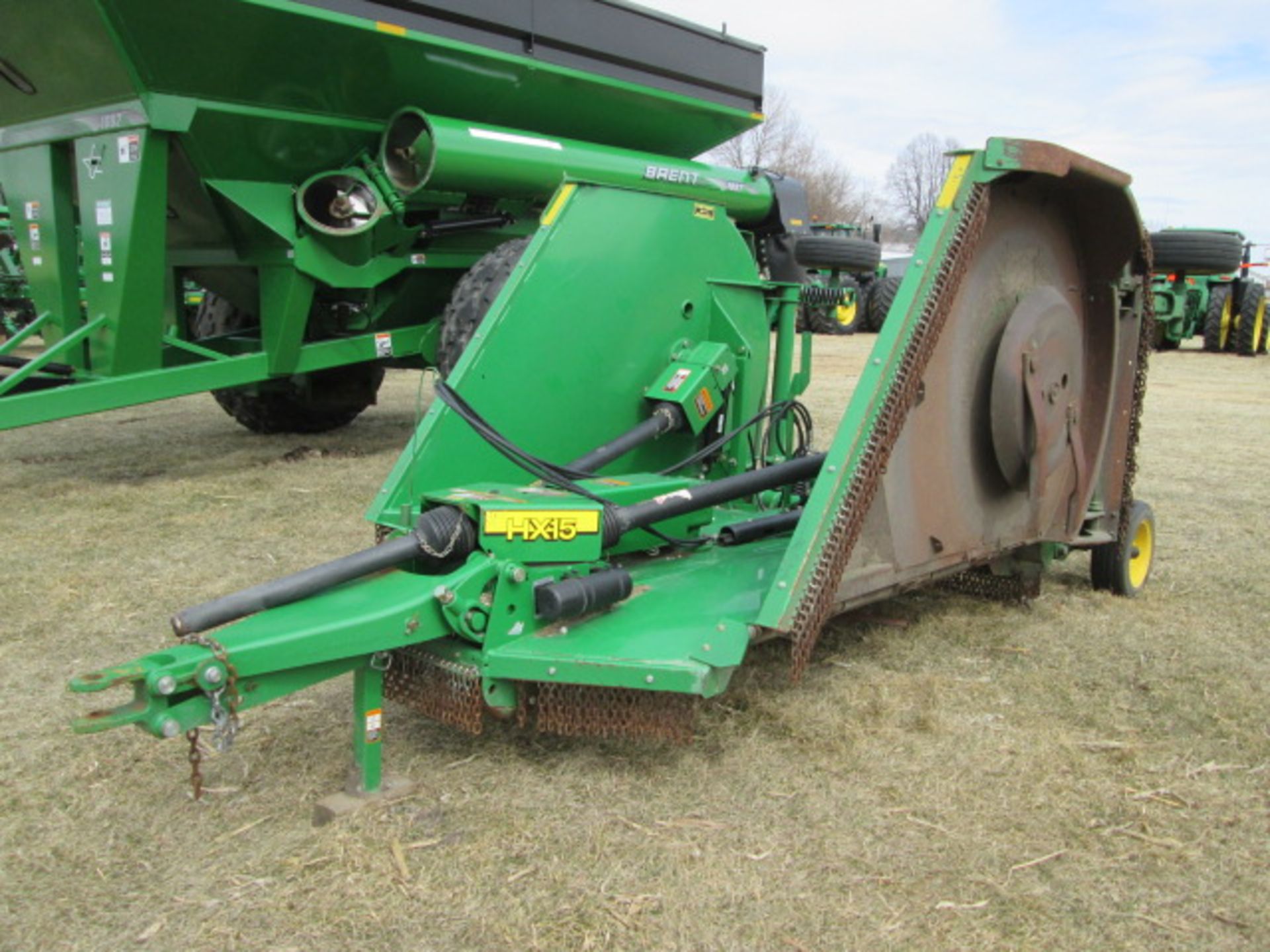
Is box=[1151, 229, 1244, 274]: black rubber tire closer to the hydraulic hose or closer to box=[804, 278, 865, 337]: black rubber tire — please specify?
the hydraulic hose

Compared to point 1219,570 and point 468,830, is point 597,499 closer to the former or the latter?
point 468,830

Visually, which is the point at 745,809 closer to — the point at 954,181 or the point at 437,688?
the point at 437,688

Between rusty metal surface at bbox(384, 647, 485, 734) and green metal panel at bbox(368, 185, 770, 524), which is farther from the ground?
green metal panel at bbox(368, 185, 770, 524)

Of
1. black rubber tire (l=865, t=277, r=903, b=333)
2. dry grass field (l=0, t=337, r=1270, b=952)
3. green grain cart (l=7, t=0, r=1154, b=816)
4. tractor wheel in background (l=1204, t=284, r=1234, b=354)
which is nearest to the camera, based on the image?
dry grass field (l=0, t=337, r=1270, b=952)

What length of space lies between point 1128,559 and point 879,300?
14.4m

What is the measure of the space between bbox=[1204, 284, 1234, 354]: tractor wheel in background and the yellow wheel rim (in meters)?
14.6

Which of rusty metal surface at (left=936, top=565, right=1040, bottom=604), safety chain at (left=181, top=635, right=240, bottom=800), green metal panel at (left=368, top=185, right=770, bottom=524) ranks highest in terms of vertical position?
green metal panel at (left=368, top=185, right=770, bottom=524)

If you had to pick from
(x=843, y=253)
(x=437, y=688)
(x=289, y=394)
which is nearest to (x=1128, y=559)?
(x=843, y=253)

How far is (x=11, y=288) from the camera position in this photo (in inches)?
455

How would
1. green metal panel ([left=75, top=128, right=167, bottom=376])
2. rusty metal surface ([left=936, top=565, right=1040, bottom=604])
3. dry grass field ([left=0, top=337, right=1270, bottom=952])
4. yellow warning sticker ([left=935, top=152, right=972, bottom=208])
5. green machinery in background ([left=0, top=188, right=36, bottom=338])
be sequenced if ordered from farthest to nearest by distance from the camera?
1. green machinery in background ([left=0, top=188, right=36, bottom=338])
2. green metal panel ([left=75, top=128, right=167, bottom=376])
3. rusty metal surface ([left=936, top=565, right=1040, bottom=604])
4. yellow warning sticker ([left=935, top=152, right=972, bottom=208])
5. dry grass field ([left=0, top=337, right=1270, bottom=952])

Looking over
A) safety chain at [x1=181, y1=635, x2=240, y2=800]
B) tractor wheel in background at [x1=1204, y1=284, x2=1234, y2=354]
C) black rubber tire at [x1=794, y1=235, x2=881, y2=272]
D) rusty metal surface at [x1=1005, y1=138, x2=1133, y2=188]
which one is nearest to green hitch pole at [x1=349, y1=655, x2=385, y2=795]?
safety chain at [x1=181, y1=635, x2=240, y2=800]

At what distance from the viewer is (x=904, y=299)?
2.38m

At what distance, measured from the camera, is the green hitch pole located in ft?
6.72

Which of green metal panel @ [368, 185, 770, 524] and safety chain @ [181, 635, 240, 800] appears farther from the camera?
green metal panel @ [368, 185, 770, 524]
